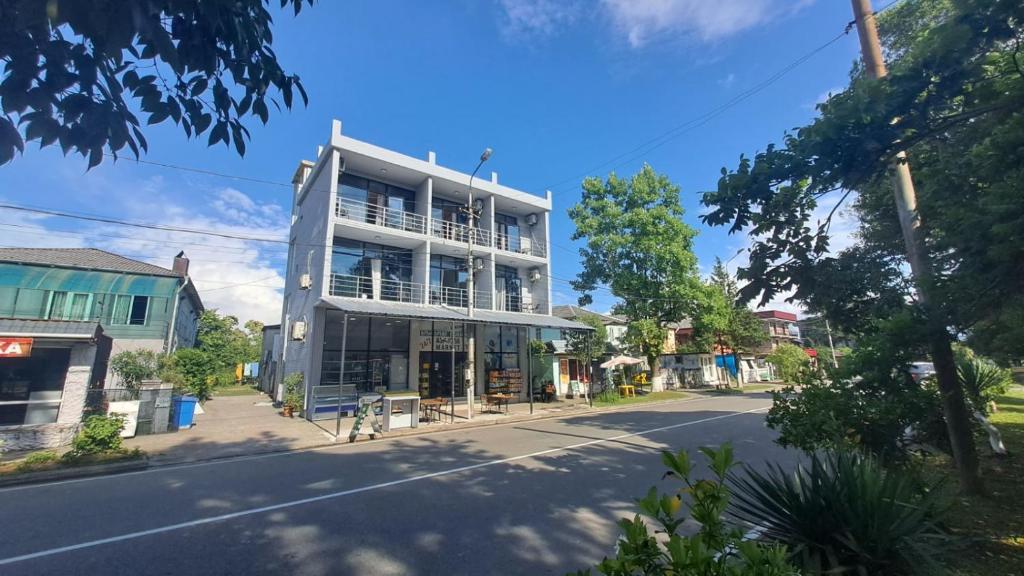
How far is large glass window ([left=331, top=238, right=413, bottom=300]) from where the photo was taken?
17.4 meters

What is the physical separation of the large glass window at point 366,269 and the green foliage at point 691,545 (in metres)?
17.2

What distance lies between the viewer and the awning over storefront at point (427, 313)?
46.8 feet

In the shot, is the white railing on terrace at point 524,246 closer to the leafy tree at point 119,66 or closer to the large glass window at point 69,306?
the large glass window at point 69,306

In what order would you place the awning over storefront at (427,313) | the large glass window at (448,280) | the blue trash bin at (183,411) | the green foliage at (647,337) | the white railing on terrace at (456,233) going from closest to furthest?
1. the blue trash bin at (183,411)
2. the awning over storefront at (427,313)
3. the large glass window at (448,280)
4. the white railing on terrace at (456,233)
5. the green foliage at (647,337)

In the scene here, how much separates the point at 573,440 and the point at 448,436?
3.79 meters

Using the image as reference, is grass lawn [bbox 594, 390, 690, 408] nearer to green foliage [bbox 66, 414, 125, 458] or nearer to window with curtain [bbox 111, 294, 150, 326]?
green foliage [bbox 66, 414, 125, 458]

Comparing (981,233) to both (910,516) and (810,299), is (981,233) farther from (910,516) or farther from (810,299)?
(910,516)

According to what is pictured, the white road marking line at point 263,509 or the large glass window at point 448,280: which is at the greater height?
the large glass window at point 448,280

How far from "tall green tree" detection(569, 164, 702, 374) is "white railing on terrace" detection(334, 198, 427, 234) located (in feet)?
34.7

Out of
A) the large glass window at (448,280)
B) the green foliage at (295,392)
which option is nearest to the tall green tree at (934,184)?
the large glass window at (448,280)

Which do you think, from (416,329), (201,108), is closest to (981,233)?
(201,108)

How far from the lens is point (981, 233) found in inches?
147

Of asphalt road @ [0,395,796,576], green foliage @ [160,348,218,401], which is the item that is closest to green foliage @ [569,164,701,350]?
asphalt road @ [0,395,796,576]

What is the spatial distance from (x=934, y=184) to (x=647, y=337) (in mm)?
19527
